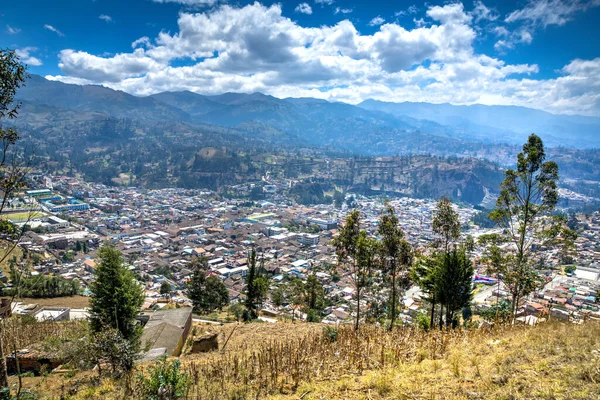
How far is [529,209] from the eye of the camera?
34.7 feet

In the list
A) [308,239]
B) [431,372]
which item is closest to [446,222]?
[431,372]

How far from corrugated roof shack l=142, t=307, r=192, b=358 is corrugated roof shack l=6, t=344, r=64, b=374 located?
93.7 inches

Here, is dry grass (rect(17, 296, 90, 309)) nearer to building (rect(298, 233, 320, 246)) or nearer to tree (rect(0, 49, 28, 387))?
tree (rect(0, 49, 28, 387))

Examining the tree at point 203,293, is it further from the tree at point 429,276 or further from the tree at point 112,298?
the tree at point 429,276

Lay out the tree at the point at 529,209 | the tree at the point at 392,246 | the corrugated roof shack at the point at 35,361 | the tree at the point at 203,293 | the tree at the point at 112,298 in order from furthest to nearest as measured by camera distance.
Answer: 1. the tree at the point at 203,293
2. the tree at the point at 392,246
3. the tree at the point at 529,209
4. the corrugated roof shack at the point at 35,361
5. the tree at the point at 112,298

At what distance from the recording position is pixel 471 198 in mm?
130000

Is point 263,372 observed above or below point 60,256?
above

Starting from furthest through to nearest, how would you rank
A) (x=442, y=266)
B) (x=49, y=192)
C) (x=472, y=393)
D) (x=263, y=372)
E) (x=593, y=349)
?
(x=49, y=192), (x=442, y=266), (x=263, y=372), (x=593, y=349), (x=472, y=393)

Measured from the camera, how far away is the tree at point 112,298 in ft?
28.5

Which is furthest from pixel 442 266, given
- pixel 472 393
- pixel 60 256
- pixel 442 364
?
pixel 60 256

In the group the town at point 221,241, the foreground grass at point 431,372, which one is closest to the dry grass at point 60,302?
the town at point 221,241

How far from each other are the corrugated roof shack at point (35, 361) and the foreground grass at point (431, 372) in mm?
2811

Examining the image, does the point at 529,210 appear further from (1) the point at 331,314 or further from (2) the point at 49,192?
(2) the point at 49,192

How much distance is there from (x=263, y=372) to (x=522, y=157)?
10.2 metres
